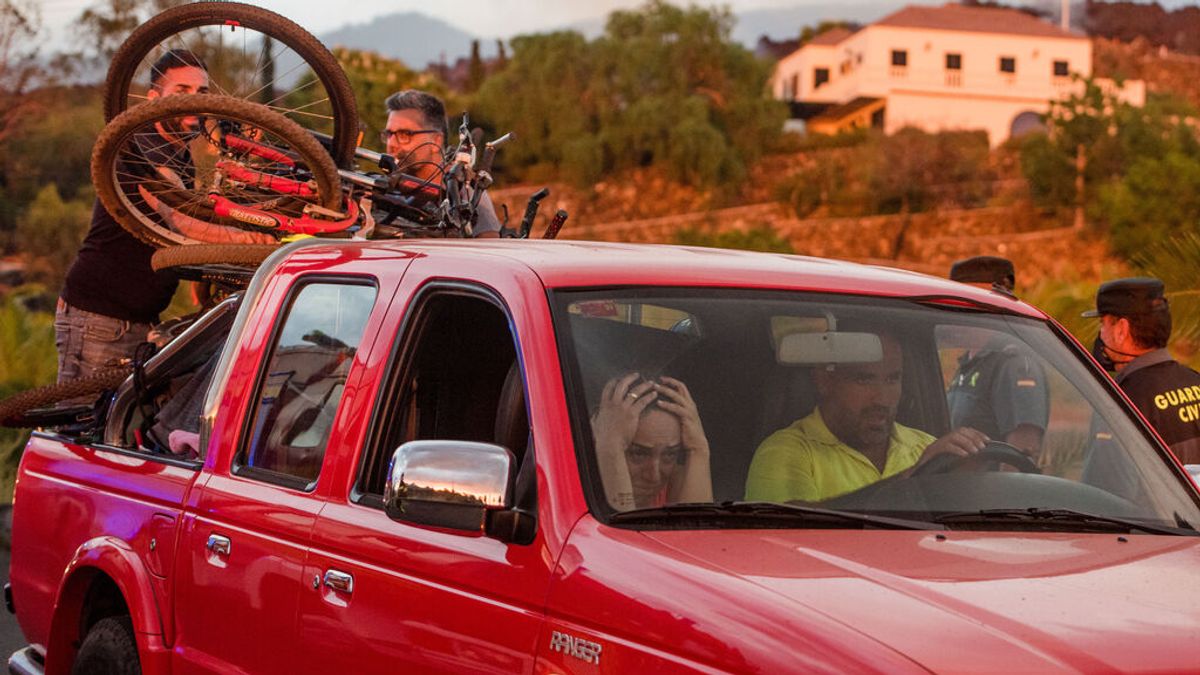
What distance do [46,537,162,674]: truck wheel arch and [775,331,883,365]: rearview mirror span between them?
1.96 metres

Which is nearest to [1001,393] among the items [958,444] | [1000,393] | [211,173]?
[1000,393]

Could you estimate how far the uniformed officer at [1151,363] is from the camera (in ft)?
24.5

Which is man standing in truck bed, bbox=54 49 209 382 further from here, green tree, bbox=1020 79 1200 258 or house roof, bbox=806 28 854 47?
house roof, bbox=806 28 854 47

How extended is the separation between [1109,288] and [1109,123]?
93992 mm

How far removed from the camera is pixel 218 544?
475 centimetres

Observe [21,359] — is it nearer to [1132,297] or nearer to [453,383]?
[1132,297]

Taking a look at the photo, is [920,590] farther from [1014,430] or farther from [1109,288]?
[1109,288]

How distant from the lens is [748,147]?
113m

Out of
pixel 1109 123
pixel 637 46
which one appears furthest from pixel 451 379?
pixel 637 46

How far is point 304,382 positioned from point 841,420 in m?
1.43

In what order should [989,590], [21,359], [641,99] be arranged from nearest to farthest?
[989,590] < [21,359] < [641,99]

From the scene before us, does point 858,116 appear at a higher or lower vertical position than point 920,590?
higher

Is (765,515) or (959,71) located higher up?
(959,71)

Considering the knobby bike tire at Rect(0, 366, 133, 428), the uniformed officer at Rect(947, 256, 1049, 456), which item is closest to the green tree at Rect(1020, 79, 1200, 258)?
the knobby bike tire at Rect(0, 366, 133, 428)
